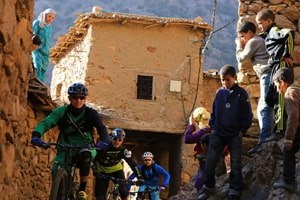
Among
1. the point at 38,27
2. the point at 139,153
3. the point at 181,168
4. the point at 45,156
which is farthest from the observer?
the point at 139,153

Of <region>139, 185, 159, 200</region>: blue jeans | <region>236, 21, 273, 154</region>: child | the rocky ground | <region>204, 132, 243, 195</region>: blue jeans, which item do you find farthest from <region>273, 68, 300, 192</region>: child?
<region>139, 185, 159, 200</region>: blue jeans

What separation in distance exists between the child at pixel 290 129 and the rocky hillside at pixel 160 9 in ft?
183

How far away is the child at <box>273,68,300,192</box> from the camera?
5473 millimetres

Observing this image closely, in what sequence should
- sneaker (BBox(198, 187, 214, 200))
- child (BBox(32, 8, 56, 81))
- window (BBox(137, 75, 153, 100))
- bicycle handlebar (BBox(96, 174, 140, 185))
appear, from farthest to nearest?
1. window (BBox(137, 75, 153, 100))
2. child (BBox(32, 8, 56, 81))
3. bicycle handlebar (BBox(96, 174, 140, 185))
4. sneaker (BBox(198, 187, 214, 200))

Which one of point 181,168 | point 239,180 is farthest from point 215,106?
point 181,168

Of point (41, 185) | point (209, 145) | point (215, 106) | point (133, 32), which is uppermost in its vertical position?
point (133, 32)

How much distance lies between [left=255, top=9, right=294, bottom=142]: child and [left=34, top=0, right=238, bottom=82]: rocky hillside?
179 feet

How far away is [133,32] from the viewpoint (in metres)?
17.6

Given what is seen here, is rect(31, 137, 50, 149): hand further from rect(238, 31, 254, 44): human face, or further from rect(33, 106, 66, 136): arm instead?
rect(238, 31, 254, 44): human face

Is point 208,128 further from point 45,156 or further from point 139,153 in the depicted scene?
point 139,153

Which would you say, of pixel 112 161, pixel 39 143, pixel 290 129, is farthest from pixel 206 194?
pixel 39 143

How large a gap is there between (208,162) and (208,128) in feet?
3.25

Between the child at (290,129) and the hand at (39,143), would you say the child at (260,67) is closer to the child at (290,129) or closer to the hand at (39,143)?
Result: the child at (290,129)

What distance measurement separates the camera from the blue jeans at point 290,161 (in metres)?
5.57
